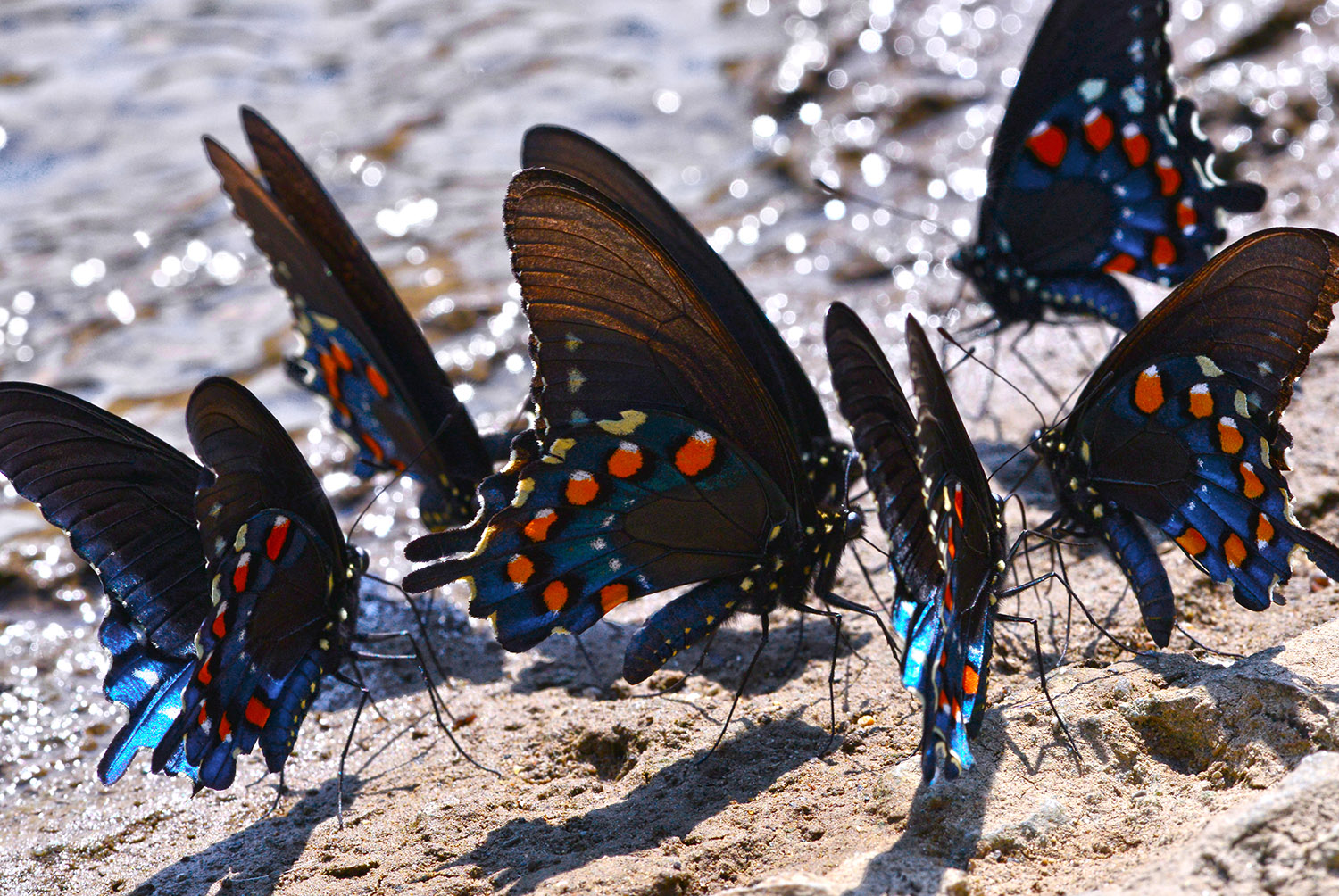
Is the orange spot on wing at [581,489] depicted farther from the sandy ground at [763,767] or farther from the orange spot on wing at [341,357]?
the orange spot on wing at [341,357]

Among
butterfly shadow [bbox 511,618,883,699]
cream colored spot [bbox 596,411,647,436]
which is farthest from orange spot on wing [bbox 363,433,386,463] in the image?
cream colored spot [bbox 596,411,647,436]

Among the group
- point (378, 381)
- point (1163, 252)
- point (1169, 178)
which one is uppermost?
point (1169, 178)

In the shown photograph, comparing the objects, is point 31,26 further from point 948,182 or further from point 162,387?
point 948,182

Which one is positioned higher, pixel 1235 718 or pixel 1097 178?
pixel 1097 178

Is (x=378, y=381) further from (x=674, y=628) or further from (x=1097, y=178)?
(x=1097, y=178)

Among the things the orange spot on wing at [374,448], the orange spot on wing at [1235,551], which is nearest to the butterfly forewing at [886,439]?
the orange spot on wing at [1235,551]

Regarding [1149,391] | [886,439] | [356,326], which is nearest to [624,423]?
[886,439]

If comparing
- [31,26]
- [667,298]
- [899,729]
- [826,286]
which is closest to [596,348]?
[667,298]

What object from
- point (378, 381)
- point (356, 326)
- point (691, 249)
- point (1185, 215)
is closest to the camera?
point (691, 249)
